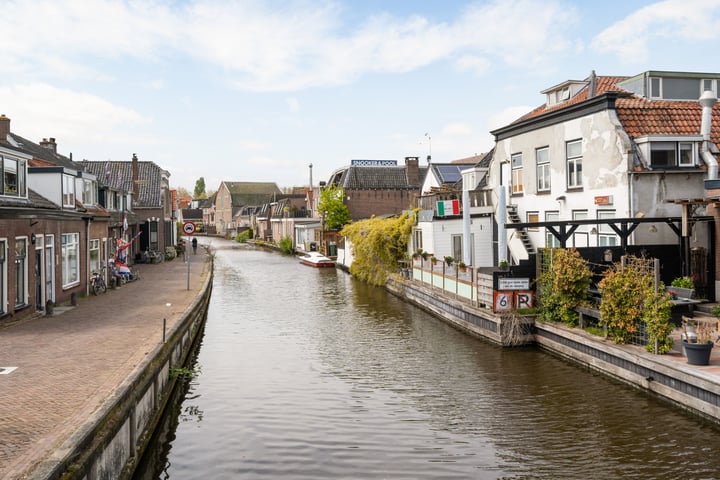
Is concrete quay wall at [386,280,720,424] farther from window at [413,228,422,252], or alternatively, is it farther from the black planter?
window at [413,228,422,252]

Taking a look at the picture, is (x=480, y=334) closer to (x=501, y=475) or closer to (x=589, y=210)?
(x=589, y=210)

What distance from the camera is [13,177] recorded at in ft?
59.5

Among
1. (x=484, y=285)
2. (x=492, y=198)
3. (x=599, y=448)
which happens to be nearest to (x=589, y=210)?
(x=484, y=285)

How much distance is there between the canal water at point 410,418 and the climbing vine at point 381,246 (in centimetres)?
1320

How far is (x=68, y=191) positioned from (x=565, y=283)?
17918 millimetres

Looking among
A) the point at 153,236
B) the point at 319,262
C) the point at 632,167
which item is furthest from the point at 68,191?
the point at 319,262

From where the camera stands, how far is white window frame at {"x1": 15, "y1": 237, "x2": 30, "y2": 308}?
1773cm

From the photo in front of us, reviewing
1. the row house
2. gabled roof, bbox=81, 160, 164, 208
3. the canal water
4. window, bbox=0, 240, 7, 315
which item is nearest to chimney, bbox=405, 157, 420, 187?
gabled roof, bbox=81, 160, 164, 208

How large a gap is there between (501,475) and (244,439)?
4379mm

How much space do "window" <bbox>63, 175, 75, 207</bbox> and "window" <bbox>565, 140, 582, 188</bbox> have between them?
17.6m

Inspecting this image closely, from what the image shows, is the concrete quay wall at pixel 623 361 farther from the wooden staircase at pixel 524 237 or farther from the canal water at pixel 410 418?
the wooden staircase at pixel 524 237

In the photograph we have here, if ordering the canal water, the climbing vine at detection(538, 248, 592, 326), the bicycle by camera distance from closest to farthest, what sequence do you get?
the canal water < the climbing vine at detection(538, 248, 592, 326) < the bicycle

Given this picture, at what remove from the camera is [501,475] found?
930 cm

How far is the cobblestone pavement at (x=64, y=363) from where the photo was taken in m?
8.05
